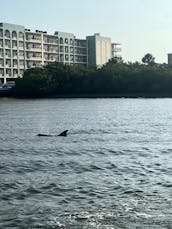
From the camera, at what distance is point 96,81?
16338 centimetres

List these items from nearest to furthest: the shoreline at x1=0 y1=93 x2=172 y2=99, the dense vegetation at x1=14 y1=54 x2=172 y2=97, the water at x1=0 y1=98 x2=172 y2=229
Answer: the water at x1=0 y1=98 x2=172 y2=229, the shoreline at x1=0 y1=93 x2=172 y2=99, the dense vegetation at x1=14 y1=54 x2=172 y2=97

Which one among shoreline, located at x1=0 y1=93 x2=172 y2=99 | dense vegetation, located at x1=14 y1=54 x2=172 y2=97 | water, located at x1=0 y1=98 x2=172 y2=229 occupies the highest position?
dense vegetation, located at x1=14 y1=54 x2=172 y2=97

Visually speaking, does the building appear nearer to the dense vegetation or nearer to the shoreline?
the dense vegetation

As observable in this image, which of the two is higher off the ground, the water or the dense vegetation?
the dense vegetation

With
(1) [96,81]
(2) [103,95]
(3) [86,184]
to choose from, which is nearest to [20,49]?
(1) [96,81]

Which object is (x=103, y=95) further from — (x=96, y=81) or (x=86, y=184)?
(x=86, y=184)

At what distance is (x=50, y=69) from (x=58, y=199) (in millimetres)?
154974

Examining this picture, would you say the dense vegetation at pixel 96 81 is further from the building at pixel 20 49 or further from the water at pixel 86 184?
the water at pixel 86 184

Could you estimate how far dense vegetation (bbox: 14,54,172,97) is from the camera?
510 ft

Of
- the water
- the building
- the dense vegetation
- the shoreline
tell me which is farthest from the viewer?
the building

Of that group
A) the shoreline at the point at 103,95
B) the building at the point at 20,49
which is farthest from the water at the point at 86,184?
the building at the point at 20,49

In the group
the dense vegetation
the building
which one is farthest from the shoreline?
the building

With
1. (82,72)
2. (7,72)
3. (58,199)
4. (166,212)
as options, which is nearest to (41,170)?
(58,199)

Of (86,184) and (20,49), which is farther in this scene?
(20,49)
